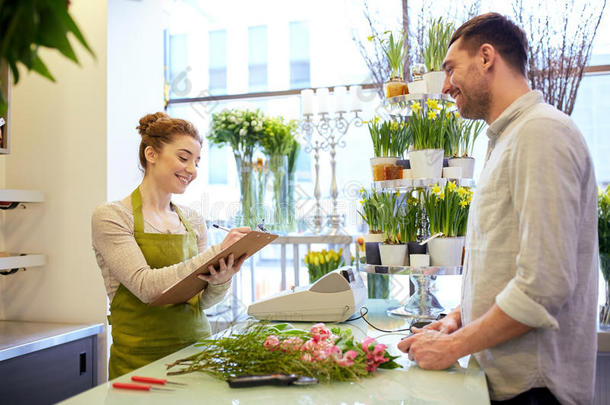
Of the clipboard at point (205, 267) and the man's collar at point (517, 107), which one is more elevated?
the man's collar at point (517, 107)

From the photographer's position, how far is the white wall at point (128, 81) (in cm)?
275

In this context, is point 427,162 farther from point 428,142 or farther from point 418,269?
point 418,269

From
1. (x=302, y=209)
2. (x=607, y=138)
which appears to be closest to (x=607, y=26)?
(x=607, y=138)

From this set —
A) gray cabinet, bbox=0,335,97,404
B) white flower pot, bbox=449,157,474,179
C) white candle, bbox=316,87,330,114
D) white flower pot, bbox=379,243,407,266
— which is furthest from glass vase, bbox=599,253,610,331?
gray cabinet, bbox=0,335,97,404

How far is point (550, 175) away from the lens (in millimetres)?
1139

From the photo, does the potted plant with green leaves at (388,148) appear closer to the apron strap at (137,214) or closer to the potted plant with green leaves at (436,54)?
the potted plant with green leaves at (436,54)

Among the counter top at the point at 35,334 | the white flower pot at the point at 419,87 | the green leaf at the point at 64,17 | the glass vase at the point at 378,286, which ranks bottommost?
the counter top at the point at 35,334

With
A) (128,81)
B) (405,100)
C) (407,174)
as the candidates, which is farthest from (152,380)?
(128,81)

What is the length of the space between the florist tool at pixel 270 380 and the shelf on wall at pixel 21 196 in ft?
5.98

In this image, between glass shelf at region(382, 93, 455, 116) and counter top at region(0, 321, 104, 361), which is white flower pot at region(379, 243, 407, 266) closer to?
glass shelf at region(382, 93, 455, 116)

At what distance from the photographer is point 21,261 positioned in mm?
2586

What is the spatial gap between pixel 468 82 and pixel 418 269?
0.82 metres

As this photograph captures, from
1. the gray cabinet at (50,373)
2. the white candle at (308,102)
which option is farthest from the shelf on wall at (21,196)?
the white candle at (308,102)

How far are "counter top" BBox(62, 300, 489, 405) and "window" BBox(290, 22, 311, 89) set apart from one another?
10.4 feet
